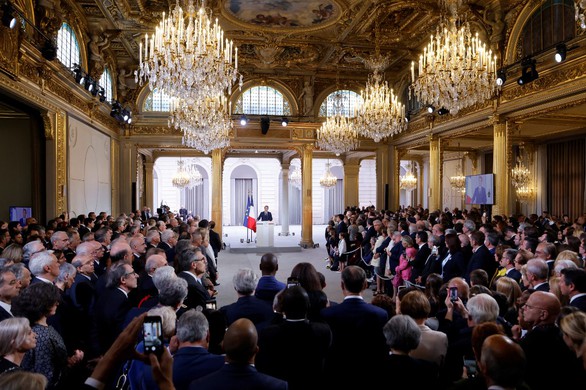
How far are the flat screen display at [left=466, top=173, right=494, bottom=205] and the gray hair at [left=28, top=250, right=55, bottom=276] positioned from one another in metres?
10.5

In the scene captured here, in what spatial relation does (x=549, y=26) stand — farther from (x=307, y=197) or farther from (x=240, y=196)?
(x=240, y=196)

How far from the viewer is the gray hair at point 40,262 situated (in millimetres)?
3821

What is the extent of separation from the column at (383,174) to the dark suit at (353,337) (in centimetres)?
1459

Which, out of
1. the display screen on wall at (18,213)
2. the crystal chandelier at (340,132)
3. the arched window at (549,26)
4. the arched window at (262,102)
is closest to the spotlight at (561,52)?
the arched window at (549,26)

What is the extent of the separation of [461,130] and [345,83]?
5758 millimetres

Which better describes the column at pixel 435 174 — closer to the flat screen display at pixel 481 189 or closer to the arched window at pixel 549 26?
the flat screen display at pixel 481 189

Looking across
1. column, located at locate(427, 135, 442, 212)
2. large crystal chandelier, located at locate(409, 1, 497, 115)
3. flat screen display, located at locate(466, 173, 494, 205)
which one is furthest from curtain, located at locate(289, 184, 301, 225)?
large crystal chandelier, located at locate(409, 1, 497, 115)

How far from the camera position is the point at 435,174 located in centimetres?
1445

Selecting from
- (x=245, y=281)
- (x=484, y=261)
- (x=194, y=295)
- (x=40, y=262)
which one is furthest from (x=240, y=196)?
(x=245, y=281)

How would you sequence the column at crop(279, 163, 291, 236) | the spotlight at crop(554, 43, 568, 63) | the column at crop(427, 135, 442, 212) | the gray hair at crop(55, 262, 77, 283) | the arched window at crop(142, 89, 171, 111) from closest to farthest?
the gray hair at crop(55, 262, 77, 283)
the spotlight at crop(554, 43, 568, 63)
the column at crop(427, 135, 442, 212)
the arched window at crop(142, 89, 171, 111)
the column at crop(279, 163, 291, 236)

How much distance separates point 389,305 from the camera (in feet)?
11.8

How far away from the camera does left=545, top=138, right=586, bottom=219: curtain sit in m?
14.5

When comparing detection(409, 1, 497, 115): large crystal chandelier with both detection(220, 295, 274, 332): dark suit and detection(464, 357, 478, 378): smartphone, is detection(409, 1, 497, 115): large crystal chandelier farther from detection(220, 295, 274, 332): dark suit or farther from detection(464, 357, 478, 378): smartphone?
detection(464, 357, 478, 378): smartphone

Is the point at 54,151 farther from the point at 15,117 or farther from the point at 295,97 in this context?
the point at 295,97
